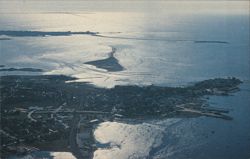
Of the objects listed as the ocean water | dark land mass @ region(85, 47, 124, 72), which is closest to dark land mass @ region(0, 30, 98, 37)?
the ocean water

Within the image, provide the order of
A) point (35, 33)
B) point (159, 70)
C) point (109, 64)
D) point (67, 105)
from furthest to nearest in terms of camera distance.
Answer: point (35, 33)
point (109, 64)
point (159, 70)
point (67, 105)

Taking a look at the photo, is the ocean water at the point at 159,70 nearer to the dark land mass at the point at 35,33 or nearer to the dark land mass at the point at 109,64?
the dark land mass at the point at 109,64

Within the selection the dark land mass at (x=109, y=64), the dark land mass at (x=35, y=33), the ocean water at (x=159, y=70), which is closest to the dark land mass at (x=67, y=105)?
the ocean water at (x=159, y=70)

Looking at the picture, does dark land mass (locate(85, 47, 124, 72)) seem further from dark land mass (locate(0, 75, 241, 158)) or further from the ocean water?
dark land mass (locate(0, 75, 241, 158))

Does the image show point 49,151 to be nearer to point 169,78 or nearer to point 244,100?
point 244,100

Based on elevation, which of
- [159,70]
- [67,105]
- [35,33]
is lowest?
[35,33]

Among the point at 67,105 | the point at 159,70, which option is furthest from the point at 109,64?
the point at 67,105

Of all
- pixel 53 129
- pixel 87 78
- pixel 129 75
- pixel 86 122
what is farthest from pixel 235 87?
pixel 53 129

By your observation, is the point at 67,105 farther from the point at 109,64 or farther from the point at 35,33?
the point at 35,33
